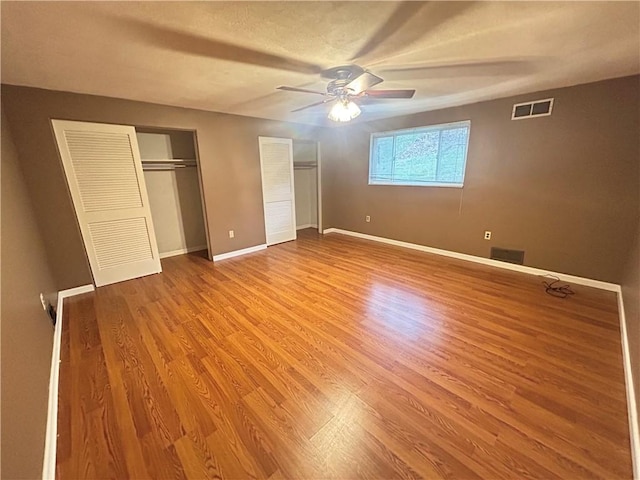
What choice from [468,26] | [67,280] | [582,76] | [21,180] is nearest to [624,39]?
[582,76]

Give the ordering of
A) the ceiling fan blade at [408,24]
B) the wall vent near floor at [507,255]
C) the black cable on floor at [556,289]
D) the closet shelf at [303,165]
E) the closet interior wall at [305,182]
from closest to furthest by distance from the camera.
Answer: the ceiling fan blade at [408,24] → the black cable on floor at [556,289] → the wall vent near floor at [507,255] → the closet shelf at [303,165] → the closet interior wall at [305,182]

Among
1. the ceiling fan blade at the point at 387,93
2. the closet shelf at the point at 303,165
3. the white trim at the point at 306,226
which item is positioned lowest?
the white trim at the point at 306,226

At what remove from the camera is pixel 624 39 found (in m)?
1.73

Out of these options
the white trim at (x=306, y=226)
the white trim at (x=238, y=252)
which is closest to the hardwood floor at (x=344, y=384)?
the white trim at (x=238, y=252)

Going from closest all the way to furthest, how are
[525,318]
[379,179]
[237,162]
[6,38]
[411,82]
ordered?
1. [6,38]
2. [525,318]
3. [411,82]
4. [237,162]
5. [379,179]

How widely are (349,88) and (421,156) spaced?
238 cm

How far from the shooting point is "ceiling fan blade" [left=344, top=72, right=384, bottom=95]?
6.66 feet

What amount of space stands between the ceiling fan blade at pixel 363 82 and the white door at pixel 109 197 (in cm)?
273

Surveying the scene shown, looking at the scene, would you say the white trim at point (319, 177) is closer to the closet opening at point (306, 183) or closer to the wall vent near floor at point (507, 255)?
the closet opening at point (306, 183)

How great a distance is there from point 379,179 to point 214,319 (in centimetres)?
371

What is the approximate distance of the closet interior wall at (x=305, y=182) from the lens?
5492mm

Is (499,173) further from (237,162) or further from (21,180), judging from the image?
(21,180)

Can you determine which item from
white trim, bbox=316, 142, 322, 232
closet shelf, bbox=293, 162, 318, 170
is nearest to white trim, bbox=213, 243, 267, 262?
white trim, bbox=316, 142, 322, 232

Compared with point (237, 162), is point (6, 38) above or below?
above
